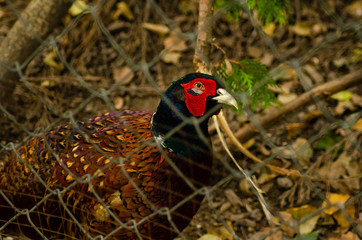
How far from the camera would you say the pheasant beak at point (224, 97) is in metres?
2.05

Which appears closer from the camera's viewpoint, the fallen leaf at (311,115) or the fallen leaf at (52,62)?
the fallen leaf at (311,115)

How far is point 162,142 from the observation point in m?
2.23

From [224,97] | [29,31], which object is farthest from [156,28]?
[224,97]

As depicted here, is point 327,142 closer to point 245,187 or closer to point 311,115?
point 311,115

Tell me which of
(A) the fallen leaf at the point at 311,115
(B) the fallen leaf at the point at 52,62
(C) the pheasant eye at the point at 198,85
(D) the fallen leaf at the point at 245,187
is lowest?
(D) the fallen leaf at the point at 245,187

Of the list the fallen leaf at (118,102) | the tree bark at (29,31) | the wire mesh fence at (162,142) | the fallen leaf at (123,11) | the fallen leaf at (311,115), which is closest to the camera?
the wire mesh fence at (162,142)

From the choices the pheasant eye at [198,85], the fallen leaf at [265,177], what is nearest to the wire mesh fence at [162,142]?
the fallen leaf at [265,177]

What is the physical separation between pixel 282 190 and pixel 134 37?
6.96ft

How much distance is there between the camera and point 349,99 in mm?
3285

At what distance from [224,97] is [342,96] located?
1.60 metres

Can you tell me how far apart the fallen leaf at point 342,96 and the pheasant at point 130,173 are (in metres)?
1.46

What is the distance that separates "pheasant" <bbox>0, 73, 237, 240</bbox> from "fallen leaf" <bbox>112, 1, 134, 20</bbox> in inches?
83.1

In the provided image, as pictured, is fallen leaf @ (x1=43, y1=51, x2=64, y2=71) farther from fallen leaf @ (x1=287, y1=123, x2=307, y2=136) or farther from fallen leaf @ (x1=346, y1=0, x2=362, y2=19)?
fallen leaf @ (x1=346, y1=0, x2=362, y2=19)

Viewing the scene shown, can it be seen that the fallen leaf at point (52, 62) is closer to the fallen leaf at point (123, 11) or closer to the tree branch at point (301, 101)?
the fallen leaf at point (123, 11)
